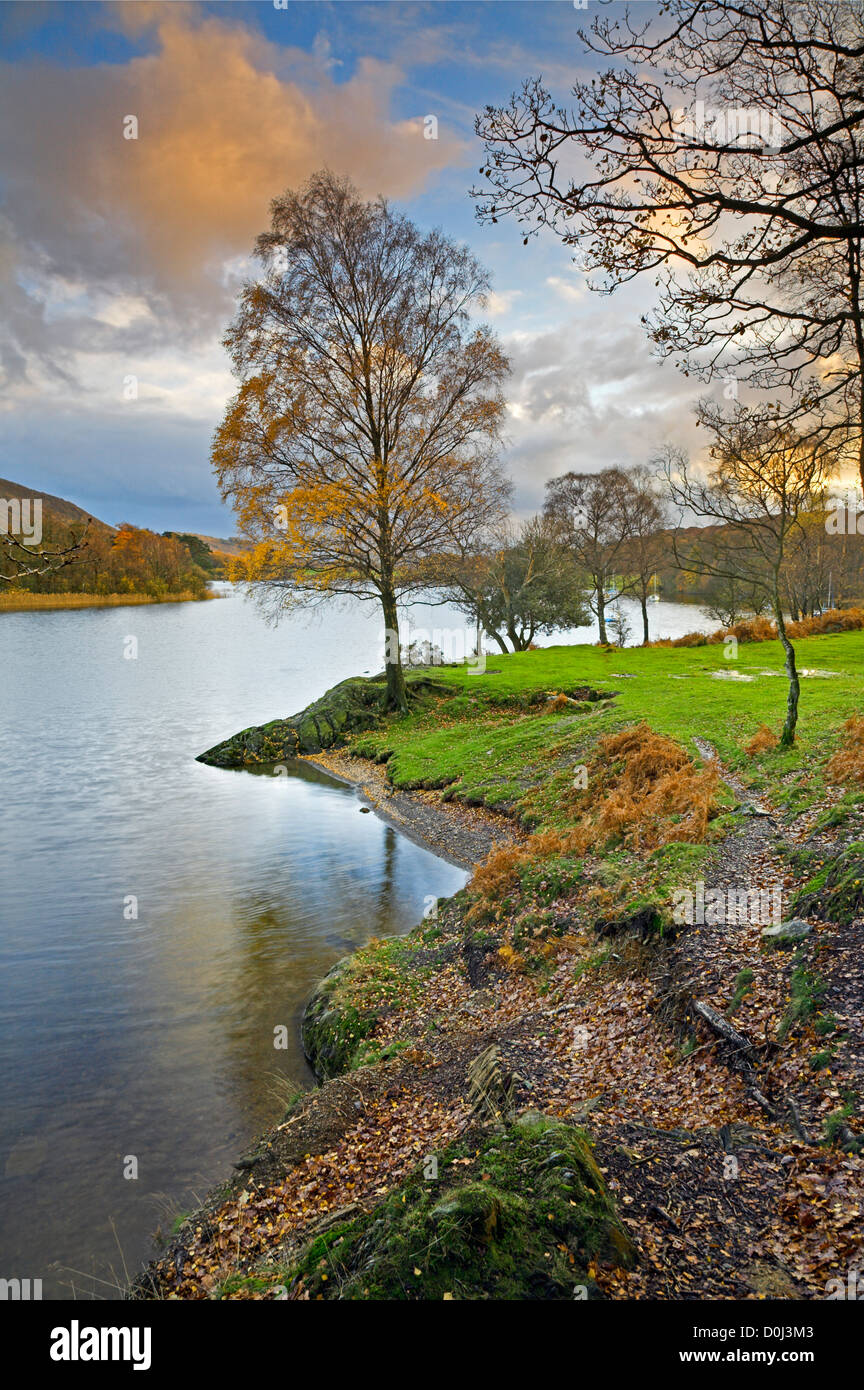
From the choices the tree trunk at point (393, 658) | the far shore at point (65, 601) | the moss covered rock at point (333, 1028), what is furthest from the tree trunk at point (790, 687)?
the far shore at point (65, 601)

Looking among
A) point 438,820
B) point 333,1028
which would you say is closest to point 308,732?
point 438,820

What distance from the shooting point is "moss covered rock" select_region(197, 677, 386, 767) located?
85.9 ft

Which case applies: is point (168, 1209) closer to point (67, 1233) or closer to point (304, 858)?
point (67, 1233)

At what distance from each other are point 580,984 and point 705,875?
2.21 meters

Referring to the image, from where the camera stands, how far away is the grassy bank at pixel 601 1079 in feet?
12.3

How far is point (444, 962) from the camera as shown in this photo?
10094 millimetres

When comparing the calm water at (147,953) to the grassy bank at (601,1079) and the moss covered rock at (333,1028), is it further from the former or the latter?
Result: the grassy bank at (601,1079)

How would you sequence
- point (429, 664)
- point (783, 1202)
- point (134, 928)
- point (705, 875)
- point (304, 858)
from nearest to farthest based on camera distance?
point (783, 1202) < point (705, 875) < point (134, 928) < point (304, 858) < point (429, 664)

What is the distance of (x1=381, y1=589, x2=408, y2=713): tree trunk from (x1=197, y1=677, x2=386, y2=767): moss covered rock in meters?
0.66

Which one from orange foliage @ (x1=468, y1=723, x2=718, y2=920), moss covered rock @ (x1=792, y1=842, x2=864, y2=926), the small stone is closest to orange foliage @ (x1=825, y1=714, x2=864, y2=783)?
orange foliage @ (x1=468, y1=723, x2=718, y2=920)

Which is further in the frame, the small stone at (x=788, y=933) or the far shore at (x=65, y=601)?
the far shore at (x=65, y=601)

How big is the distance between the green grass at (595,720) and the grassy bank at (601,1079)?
27cm

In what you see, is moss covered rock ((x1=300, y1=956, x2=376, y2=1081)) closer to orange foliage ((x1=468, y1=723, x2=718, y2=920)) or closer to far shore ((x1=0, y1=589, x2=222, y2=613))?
orange foliage ((x1=468, y1=723, x2=718, y2=920))
